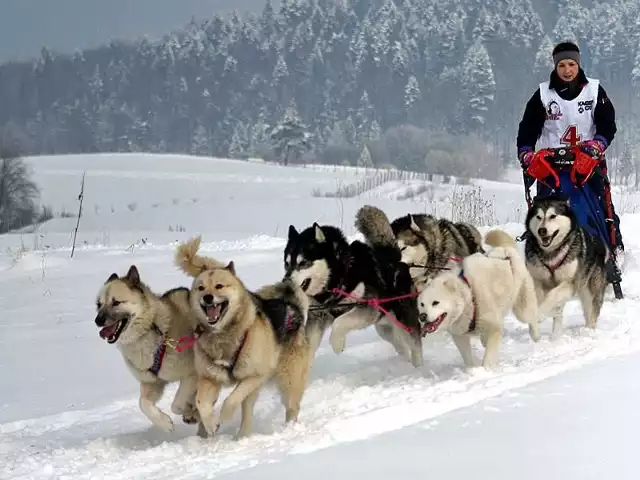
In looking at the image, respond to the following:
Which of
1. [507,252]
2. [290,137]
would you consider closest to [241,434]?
[507,252]

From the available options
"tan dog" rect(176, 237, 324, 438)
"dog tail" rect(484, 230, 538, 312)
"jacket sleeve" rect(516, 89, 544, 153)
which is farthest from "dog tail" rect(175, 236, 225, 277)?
"jacket sleeve" rect(516, 89, 544, 153)

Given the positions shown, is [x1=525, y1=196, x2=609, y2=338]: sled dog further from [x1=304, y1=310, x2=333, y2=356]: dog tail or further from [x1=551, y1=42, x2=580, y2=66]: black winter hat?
[x1=304, y1=310, x2=333, y2=356]: dog tail

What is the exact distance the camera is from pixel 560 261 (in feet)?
17.7

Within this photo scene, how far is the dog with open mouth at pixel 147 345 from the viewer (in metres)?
3.97

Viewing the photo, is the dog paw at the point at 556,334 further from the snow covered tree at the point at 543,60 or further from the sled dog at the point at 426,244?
the snow covered tree at the point at 543,60

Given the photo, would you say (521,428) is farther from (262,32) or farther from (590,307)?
(262,32)

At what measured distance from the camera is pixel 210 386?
12.6 feet

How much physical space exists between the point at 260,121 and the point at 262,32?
76.5ft

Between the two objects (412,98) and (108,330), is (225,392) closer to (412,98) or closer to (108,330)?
(108,330)

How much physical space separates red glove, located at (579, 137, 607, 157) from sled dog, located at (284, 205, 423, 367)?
1703mm

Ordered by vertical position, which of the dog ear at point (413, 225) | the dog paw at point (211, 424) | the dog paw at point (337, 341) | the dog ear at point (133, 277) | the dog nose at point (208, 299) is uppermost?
the dog ear at point (413, 225)

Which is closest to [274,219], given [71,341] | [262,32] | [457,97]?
[71,341]

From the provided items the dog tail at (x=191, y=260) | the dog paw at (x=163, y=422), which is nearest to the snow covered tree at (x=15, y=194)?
the dog tail at (x=191, y=260)

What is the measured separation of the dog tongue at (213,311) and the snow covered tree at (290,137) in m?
57.8
